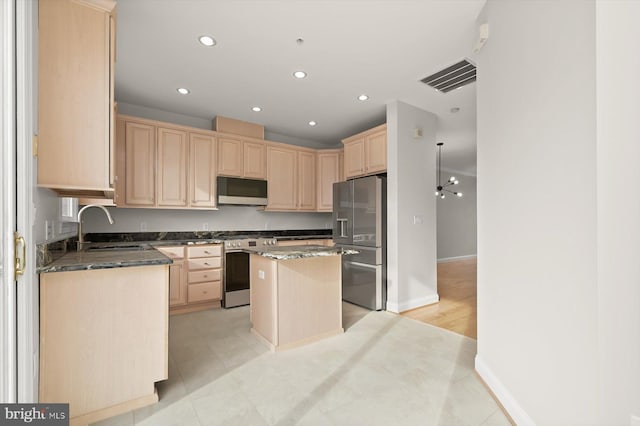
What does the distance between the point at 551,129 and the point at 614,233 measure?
1.00 metres

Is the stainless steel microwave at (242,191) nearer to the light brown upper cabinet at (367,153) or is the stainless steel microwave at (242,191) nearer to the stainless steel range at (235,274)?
the stainless steel range at (235,274)

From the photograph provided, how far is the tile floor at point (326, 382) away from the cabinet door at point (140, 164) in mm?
1811

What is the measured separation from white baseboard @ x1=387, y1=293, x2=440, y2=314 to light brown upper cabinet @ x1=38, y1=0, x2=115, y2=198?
3.28 meters

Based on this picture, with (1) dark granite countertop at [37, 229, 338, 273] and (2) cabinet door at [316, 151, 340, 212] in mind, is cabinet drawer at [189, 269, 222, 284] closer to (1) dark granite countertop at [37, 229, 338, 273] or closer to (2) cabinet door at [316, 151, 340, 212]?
(1) dark granite countertop at [37, 229, 338, 273]

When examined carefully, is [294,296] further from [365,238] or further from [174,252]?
[174,252]

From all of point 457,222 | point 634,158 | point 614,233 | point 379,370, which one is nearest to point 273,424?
point 379,370

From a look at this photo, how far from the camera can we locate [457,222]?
9.07 metres

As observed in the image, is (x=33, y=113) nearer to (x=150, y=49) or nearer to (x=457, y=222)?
(x=150, y=49)

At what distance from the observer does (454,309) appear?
3861mm

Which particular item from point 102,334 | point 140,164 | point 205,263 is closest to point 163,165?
A: point 140,164

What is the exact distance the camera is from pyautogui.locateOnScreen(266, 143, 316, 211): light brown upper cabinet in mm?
4809

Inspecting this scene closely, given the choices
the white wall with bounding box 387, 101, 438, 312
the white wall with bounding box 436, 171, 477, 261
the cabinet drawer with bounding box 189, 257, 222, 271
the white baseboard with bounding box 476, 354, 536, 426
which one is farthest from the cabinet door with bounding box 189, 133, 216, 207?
the white wall with bounding box 436, 171, 477, 261

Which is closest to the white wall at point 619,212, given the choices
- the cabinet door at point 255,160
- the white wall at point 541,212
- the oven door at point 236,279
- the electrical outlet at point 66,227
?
the white wall at point 541,212

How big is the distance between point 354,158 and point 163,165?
8.88 feet
